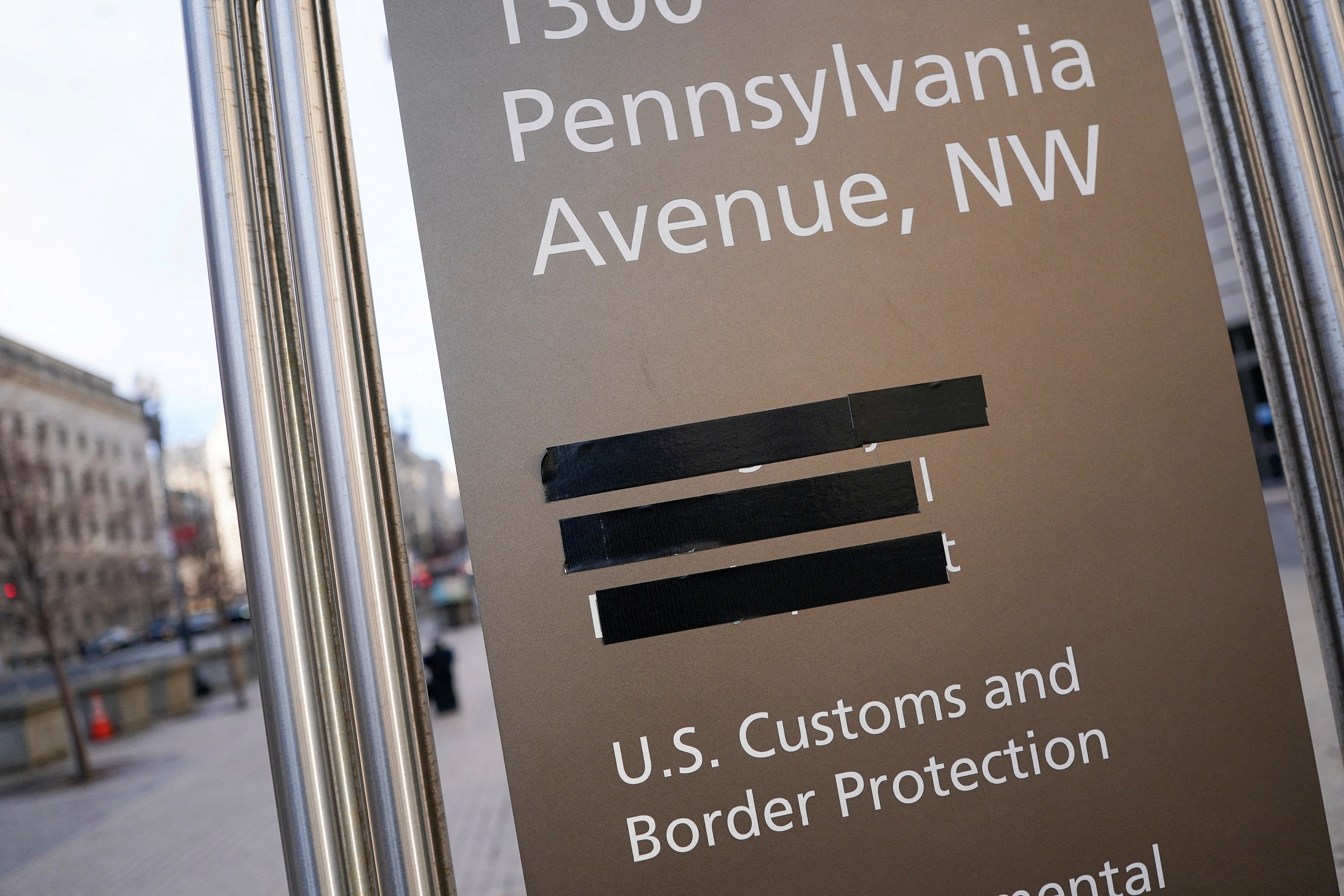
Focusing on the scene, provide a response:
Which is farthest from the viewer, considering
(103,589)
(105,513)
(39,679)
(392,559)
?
(105,513)

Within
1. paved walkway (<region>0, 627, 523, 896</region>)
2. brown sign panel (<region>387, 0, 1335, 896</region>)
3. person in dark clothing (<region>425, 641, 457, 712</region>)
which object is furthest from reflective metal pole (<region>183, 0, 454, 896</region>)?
person in dark clothing (<region>425, 641, 457, 712</region>)

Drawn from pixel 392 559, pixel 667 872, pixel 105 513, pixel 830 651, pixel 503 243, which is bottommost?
pixel 667 872

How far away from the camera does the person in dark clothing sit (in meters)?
12.2

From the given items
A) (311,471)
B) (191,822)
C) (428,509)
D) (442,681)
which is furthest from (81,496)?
(428,509)

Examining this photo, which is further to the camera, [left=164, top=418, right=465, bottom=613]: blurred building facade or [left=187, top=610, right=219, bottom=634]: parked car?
[left=187, top=610, right=219, bottom=634]: parked car

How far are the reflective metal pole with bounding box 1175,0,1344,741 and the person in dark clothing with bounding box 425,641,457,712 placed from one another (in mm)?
11091

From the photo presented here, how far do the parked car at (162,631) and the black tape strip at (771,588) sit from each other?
123ft

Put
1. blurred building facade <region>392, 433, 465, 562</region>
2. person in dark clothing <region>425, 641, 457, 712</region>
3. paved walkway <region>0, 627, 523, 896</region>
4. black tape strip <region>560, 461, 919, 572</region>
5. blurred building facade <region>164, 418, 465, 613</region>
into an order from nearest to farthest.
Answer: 1. black tape strip <region>560, 461, 919, 572</region>
2. paved walkway <region>0, 627, 523, 896</region>
3. person in dark clothing <region>425, 641, 457, 712</region>
4. blurred building facade <region>164, 418, 465, 613</region>
5. blurred building facade <region>392, 433, 465, 562</region>

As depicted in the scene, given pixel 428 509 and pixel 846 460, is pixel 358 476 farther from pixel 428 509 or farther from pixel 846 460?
pixel 428 509

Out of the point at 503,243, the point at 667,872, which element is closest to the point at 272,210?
the point at 503,243

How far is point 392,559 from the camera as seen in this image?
5.78ft

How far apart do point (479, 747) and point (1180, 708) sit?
911 centimetres

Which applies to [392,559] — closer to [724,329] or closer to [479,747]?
[724,329]

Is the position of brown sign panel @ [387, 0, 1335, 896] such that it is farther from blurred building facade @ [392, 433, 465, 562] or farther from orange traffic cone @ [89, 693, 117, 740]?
blurred building facade @ [392, 433, 465, 562]
